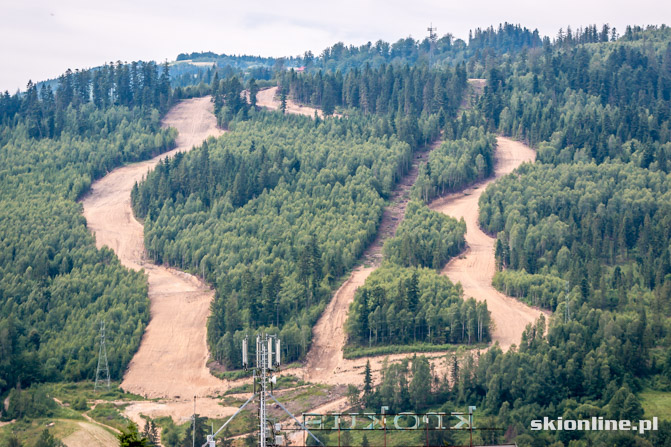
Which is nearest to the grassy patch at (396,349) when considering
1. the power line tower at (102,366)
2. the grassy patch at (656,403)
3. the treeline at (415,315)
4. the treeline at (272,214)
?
the treeline at (415,315)

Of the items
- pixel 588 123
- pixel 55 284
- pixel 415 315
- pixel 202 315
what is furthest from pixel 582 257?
pixel 55 284

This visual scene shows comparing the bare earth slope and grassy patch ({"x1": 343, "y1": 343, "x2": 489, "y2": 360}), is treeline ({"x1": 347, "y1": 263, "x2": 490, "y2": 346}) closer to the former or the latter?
grassy patch ({"x1": 343, "y1": 343, "x2": 489, "y2": 360})

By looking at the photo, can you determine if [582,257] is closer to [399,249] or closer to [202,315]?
[399,249]

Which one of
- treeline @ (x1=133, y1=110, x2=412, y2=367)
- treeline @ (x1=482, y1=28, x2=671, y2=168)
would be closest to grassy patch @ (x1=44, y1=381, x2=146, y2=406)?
treeline @ (x1=133, y1=110, x2=412, y2=367)

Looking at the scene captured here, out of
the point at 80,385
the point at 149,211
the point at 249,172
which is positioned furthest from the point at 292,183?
the point at 80,385

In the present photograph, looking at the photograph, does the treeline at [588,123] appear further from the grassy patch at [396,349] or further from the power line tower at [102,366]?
the power line tower at [102,366]
